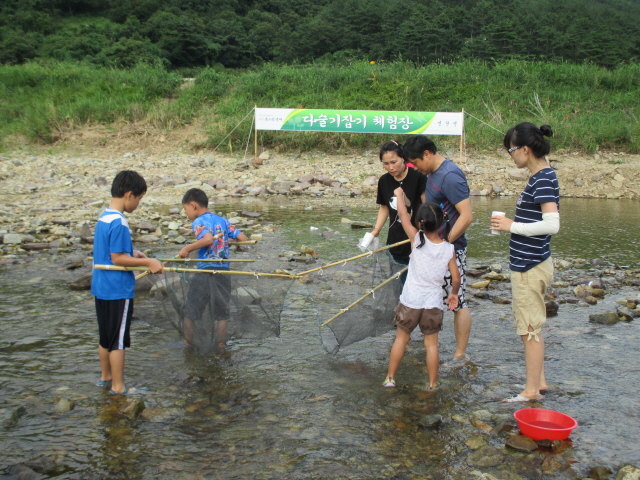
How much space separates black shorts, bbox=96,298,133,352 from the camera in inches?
165

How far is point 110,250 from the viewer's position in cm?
412

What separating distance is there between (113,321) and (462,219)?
268 cm

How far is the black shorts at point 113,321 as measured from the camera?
4188mm

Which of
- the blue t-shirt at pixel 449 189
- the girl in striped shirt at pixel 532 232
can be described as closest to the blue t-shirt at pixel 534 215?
the girl in striped shirt at pixel 532 232

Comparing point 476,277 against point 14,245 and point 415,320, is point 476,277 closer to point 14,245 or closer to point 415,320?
point 415,320

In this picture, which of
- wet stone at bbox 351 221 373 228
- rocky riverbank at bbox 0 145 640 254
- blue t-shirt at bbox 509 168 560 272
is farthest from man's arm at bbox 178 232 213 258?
wet stone at bbox 351 221 373 228

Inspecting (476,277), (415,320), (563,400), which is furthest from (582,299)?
(415,320)

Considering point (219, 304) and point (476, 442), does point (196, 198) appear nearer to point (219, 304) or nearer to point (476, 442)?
point (219, 304)

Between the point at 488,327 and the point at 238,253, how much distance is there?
432 cm

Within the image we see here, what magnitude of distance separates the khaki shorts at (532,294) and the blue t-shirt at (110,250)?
9.14 ft

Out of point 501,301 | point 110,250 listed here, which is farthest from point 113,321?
point 501,301

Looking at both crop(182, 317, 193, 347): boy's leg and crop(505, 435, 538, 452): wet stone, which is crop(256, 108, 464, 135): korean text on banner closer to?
crop(182, 317, 193, 347): boy's leg

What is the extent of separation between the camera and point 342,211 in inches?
507

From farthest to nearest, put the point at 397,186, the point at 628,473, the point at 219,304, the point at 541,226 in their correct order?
1. the point at 397,186
2. the point at 219,304
3. the point at 541,226
4. the point at 628,473
